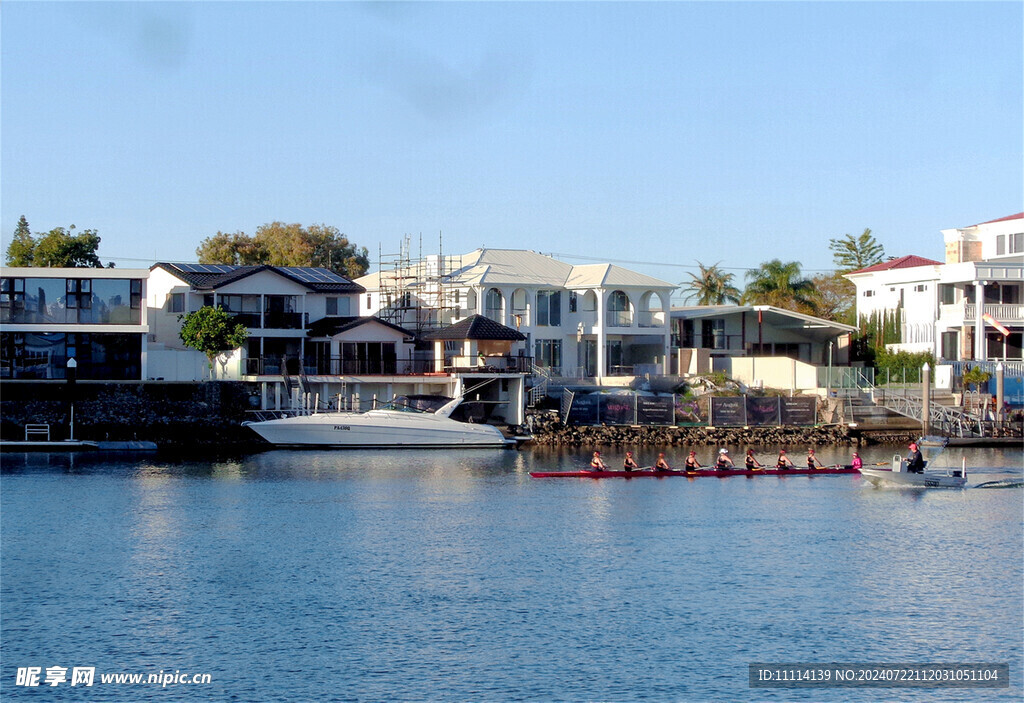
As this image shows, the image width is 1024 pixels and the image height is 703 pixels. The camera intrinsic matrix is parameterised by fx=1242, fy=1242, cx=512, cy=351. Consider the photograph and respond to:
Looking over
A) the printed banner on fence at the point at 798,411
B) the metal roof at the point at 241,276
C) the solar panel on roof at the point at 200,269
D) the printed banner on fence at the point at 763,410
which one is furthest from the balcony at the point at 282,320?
the printed banner on fence at the point at 798,411

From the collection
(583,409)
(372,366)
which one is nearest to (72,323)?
(372,366)

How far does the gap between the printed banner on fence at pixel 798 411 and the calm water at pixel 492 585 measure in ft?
66.6

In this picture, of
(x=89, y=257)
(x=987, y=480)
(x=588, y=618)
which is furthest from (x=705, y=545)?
(x=89, y=257)

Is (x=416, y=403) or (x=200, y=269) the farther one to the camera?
(x=200, y=269)

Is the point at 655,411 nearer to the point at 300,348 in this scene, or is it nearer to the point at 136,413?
the point at 300,348

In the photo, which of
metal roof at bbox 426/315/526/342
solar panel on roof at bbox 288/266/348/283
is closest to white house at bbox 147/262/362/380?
solar panel on roof at bbox 288/266/348/283

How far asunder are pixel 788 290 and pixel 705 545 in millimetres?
61775

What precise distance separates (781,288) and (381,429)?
43686mm

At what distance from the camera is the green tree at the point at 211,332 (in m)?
66.1

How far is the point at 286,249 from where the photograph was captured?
347ft

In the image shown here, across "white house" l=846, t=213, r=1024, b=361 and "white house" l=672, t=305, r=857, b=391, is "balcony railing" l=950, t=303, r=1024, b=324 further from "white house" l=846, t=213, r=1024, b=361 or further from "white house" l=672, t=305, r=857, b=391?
"white house" l=672, t=305, r=857, b=391

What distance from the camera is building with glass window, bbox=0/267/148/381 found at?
63.8 meters

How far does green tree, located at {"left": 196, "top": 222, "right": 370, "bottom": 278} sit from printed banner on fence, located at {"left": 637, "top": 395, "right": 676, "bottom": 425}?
43.5 metres

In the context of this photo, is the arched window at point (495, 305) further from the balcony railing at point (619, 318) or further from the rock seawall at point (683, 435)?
the rock seawall at point (683, 435)
